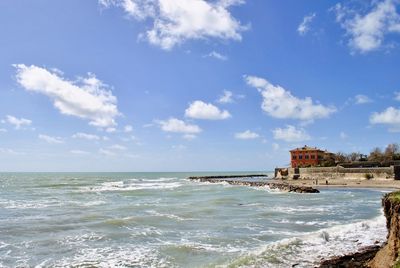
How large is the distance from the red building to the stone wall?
17733 millimetres

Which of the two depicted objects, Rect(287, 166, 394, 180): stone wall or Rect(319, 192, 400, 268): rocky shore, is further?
Rect(287, 166, 394, 180): stone wall

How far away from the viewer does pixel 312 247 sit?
1827 cm

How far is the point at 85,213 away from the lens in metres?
32.9

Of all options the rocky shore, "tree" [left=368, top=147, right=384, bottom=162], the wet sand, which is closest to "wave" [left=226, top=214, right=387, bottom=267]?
the rocky shore

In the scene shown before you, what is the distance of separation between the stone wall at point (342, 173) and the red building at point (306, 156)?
17733 millimetres

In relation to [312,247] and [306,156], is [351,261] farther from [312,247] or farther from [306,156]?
[306,156]

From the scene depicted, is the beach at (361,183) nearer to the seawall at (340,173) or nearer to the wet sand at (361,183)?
the wet sand at (361,183)

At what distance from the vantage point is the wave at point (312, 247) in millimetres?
15891

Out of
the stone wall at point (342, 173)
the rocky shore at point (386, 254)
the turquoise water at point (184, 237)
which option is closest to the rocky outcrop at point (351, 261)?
the rocky shore at point (386, 254)

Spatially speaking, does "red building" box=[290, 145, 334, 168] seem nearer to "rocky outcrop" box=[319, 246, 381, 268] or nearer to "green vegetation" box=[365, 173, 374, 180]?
"green vegetation" box=[365, 173, 374, 180]

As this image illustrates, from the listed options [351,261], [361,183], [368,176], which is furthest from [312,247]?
[368,176]

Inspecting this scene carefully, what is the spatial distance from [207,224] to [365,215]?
38.7 feet

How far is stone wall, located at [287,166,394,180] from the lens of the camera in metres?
67.5

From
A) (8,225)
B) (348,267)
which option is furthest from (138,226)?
(348,267)
